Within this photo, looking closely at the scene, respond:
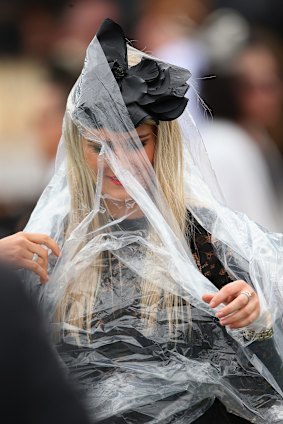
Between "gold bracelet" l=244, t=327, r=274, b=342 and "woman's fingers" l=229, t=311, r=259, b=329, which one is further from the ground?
"woman's fingers" l=229, t=311, r=259, b=329

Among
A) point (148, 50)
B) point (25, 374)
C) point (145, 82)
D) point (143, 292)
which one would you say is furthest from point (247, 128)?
point (25, 374)

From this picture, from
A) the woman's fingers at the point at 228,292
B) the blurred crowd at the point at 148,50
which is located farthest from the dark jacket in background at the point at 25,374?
the blurred crowd at the point at 148,50

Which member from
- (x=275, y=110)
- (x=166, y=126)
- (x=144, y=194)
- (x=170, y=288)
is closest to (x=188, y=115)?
(x=166, y=126)

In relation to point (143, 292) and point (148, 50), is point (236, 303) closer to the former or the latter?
point (143, 292)

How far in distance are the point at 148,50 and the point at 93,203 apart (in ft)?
4.03

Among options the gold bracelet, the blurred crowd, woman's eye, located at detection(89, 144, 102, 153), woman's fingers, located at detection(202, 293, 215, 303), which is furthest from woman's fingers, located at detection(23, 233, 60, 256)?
the blurred crowd

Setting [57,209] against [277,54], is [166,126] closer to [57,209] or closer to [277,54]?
[57,209]

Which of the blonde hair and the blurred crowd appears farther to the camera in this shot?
the blurred crowd

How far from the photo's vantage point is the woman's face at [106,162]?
2295 mm

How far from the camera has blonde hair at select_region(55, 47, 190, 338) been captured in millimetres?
2232

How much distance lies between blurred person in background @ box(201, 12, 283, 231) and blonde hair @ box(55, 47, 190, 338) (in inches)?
30.6

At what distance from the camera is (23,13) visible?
147 inches

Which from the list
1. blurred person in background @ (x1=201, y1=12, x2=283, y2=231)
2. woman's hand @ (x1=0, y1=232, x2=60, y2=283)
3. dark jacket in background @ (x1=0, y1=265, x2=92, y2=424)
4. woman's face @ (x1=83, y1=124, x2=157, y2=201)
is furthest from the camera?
blurred person in background @ (x1=201, y1=12, x2=283, y2=231)

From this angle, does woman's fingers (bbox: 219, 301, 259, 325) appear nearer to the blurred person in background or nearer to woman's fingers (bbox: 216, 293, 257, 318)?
woman's fingers (bbox: 216, 293, 257, 318)
